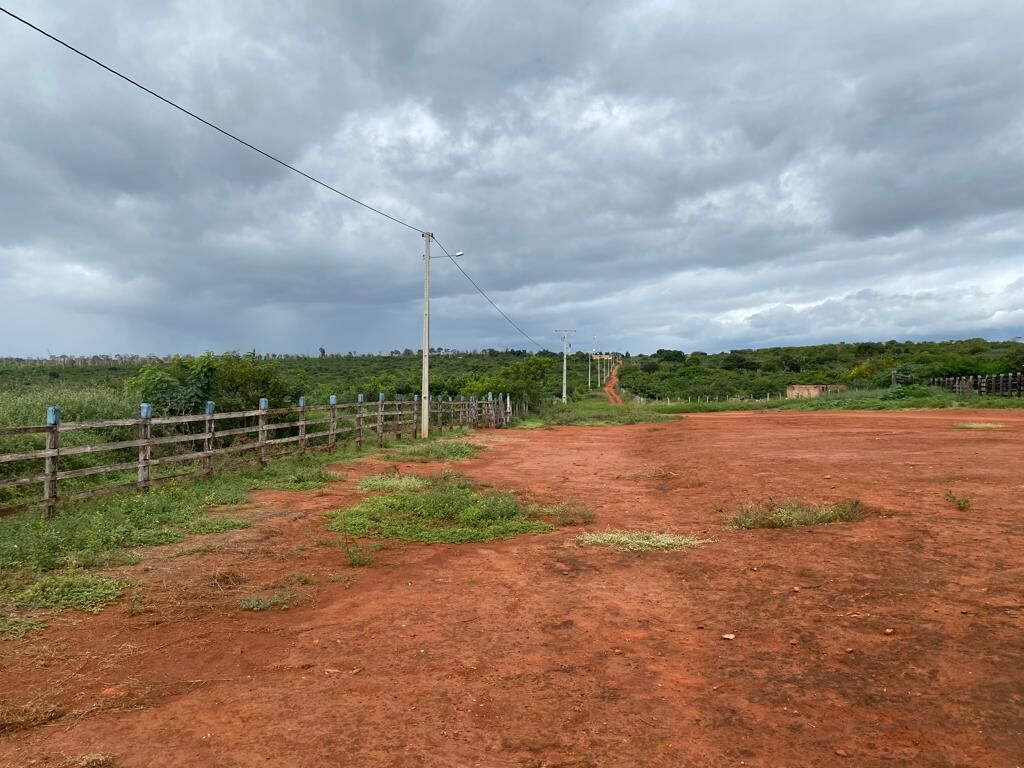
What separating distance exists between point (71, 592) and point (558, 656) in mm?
4154

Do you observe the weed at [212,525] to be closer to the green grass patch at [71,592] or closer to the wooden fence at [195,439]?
the wooden fence at [195,439]

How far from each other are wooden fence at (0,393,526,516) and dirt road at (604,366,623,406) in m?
43.9

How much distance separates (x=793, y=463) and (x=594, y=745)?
11.4 metres

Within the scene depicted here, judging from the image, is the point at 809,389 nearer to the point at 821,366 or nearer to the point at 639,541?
the point at 821,366

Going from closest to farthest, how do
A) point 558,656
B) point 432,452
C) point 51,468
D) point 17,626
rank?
point 558,656 < point 17,626 < point 51,468 < point 432,452

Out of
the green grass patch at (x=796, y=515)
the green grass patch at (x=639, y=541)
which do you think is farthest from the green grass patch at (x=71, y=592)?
the green grass patch at (x=796, y=515)

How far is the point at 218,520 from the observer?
8359 mm

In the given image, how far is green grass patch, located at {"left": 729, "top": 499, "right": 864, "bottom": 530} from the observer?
8031 millimetres

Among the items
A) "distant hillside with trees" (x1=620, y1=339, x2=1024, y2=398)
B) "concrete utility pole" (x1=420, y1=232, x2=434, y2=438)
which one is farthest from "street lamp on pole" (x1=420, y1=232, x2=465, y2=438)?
"distant hillside with trees" (x1=620, y1=339, x2=1024, y2=398)

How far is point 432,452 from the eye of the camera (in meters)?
18.2

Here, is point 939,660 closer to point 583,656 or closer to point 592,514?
point 583,656

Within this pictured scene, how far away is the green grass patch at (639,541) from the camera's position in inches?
286

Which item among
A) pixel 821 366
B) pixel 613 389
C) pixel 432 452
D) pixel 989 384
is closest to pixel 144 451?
pixel 432 452

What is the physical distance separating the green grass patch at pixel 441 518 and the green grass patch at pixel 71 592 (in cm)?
283
